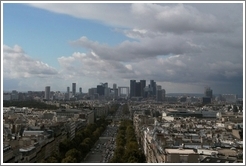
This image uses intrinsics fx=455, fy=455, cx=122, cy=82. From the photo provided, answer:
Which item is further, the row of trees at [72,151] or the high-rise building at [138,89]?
the high-rise building at [138,89]

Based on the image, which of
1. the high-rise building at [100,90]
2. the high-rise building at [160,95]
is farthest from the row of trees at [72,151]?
the high-rise building at [100,90]

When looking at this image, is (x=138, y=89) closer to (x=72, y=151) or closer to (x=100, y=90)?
(x=100, y=90)

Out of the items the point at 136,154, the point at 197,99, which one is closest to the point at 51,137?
the point at 136,154

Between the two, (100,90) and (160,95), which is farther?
(100,90)

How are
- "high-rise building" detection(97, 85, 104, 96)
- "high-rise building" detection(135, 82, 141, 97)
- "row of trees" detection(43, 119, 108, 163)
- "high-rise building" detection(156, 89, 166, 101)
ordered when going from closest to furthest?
"row of trees" detection(43, 119, 108, 163) < "high-rise building" detection(156, 89, 166, 101) < "high-rise building" detection(135, 82, 141, 97) < "high-rise building" detection(97, 85, 104, 96)

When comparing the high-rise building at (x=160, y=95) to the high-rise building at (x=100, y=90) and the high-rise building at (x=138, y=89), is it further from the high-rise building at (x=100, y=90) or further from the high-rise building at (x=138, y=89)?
the high-rise building at (x=100, y=90)

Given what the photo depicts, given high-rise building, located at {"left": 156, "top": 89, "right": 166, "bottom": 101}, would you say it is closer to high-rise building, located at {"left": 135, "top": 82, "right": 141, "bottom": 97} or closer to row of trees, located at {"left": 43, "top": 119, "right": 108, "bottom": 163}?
high-rise building, located at {"left": 135, "top": 82, "right": 141, "bottom": 97}

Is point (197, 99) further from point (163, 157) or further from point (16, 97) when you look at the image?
point (163, 157)

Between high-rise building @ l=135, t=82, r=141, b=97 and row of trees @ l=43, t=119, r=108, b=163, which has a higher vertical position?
high-rise building @ l=135, t=82, r=141, b=97

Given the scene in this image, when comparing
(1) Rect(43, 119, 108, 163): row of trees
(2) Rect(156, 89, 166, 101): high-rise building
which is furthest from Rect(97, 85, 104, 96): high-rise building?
(1) Rect(43, 119, 108, 163): row of trees

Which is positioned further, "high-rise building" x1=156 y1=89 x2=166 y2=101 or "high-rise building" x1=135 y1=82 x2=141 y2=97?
"high-rise building" x1=135 y1=82 x2=141 y2=97

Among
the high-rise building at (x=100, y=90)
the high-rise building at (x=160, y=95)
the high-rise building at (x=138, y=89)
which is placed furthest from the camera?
the high-rise building at (x=100, y=90)

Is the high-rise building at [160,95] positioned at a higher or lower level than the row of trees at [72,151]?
higher

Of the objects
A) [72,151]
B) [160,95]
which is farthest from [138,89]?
[72,151]
